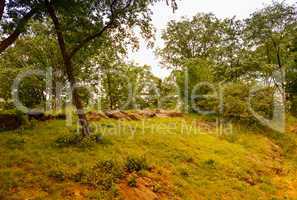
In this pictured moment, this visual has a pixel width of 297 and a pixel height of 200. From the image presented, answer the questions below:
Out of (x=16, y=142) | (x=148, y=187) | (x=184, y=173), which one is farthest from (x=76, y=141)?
(x=184, y=173)

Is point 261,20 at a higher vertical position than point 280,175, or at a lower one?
A: higher

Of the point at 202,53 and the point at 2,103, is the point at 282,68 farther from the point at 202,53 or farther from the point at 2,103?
the point at 2,103

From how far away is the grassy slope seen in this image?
9.16 metres

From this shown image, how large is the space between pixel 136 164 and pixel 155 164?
960 millimetres

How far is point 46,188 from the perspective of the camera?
882 centimetres

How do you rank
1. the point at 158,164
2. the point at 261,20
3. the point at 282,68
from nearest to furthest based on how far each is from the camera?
the point at 158,164
the point at 261,20
the point at 282,68

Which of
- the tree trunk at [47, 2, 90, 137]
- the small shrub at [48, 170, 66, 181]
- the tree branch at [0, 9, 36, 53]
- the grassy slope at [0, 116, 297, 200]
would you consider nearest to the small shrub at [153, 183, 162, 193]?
the grassy slope at [0, 116, 297, 200]

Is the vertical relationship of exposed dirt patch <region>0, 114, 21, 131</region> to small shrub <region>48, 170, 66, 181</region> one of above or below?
above

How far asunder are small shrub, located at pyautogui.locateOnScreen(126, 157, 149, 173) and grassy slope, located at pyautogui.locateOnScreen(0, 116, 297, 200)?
0.20m

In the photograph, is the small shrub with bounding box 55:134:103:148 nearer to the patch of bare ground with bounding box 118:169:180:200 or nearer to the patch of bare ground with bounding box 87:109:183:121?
the patch of bare ground with bounding box 118:169:180:200

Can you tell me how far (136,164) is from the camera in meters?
10.7

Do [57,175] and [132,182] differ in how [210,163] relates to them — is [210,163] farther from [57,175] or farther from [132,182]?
[57,175]

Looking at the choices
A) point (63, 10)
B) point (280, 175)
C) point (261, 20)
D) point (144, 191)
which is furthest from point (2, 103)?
point (261, 20)

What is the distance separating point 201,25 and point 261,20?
8.24 m
